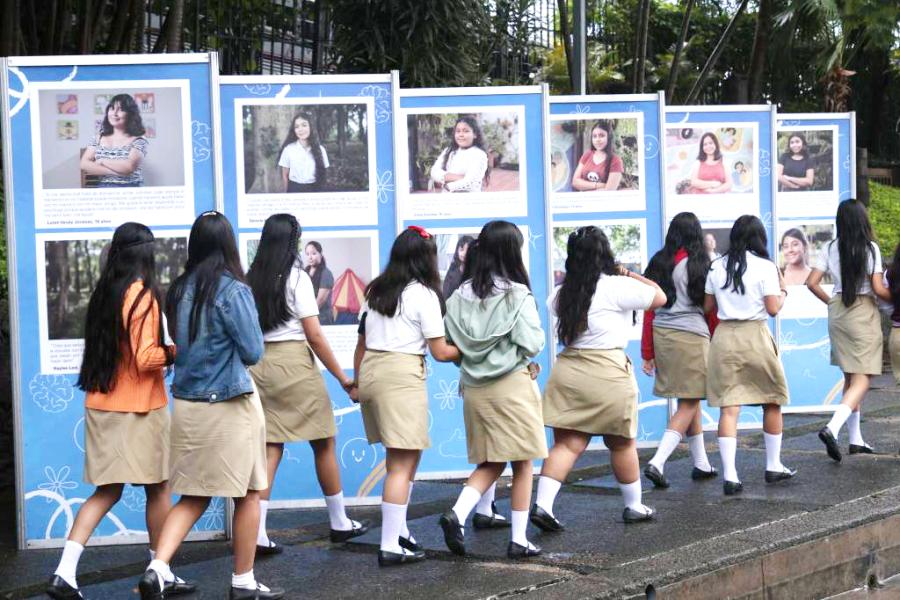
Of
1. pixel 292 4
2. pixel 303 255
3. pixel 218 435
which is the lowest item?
pixel 218 435

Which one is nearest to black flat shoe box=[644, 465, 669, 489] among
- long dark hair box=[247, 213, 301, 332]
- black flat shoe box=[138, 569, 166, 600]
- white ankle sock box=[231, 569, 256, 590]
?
long dark hair box=[247, 213, 301, 332]

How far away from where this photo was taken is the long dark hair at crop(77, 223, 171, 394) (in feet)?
19.5

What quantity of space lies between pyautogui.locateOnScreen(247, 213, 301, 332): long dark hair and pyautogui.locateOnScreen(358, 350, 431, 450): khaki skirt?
0.59 m

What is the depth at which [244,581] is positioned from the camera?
18.8ft

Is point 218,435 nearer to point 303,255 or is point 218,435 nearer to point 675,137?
point 303,255

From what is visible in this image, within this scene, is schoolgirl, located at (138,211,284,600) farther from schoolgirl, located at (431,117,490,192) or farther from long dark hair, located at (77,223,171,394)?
schoolgirl, located at (431,117,490,192)

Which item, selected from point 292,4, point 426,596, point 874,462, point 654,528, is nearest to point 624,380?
point 654,528

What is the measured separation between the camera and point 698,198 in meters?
11.2

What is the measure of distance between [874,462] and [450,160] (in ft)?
12.1

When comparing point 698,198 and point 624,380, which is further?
point 698,198

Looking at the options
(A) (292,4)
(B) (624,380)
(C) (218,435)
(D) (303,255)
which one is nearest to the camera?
(C) (218,435)

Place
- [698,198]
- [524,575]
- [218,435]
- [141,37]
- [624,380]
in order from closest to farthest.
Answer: [218,435] < [524,575] < [624,380] < [698,198] < [141,37]

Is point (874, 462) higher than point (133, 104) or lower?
lower

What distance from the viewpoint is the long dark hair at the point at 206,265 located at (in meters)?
5.58
